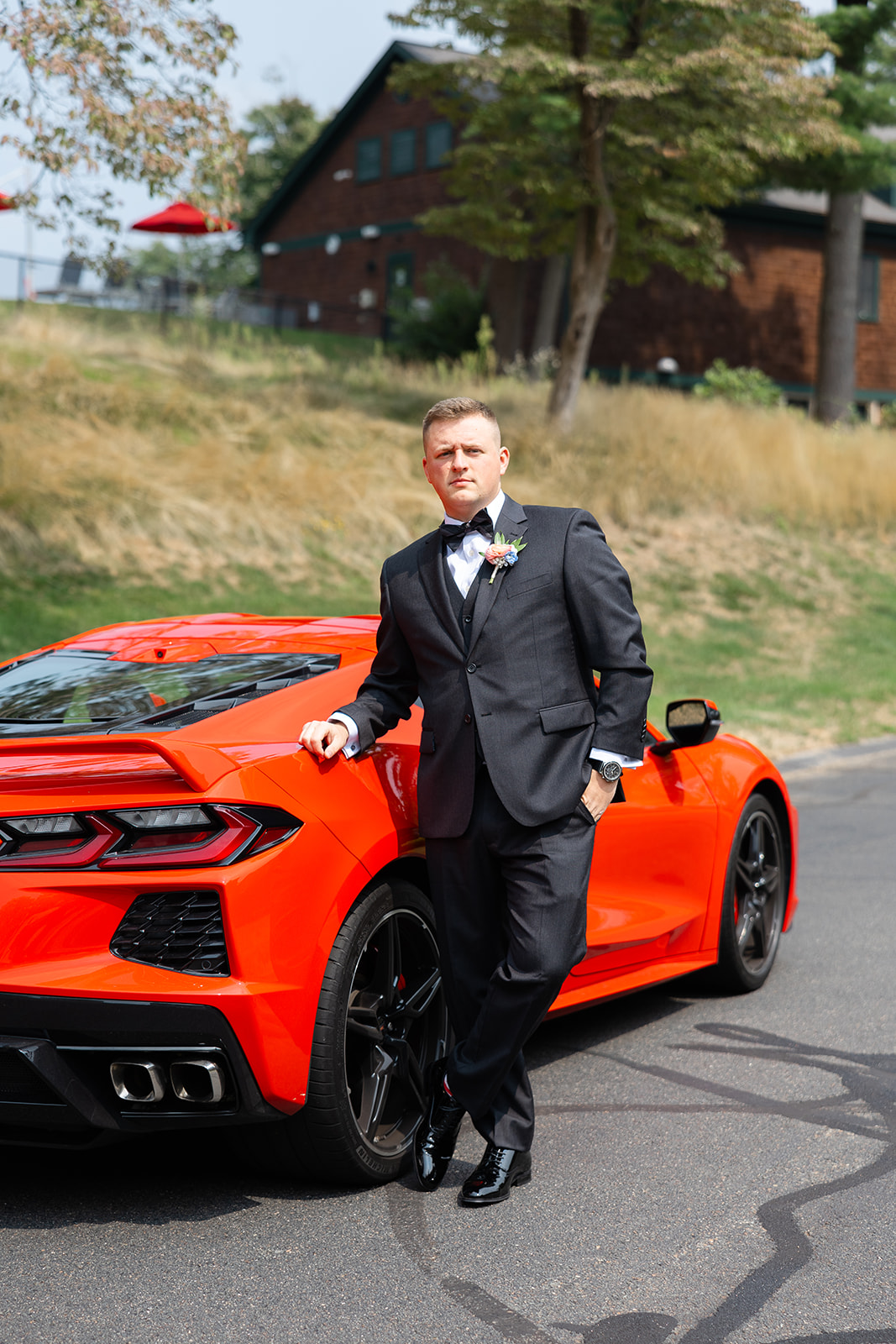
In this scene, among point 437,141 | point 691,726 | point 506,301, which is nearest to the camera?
point 691,726

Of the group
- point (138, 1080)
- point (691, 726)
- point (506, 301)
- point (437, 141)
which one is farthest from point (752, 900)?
point (437, 141)

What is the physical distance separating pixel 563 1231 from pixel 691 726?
201 cm

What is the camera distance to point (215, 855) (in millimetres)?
3283

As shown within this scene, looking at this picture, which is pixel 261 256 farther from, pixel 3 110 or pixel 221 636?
pixel 221 636

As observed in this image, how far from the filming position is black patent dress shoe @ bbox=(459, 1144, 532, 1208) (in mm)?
3633

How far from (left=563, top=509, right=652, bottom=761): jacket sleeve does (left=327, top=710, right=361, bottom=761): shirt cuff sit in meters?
0.61

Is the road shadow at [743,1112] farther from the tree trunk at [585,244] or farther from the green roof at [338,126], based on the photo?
the green roof at [338,126]

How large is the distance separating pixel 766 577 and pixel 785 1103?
1532 cm

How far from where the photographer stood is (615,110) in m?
20.6

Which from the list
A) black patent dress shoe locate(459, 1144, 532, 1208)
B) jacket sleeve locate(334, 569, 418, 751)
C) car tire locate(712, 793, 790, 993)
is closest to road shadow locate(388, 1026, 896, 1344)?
black patent dress shoe locate(459, 1144, 532, 1208)

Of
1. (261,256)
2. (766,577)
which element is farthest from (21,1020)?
(261,256)

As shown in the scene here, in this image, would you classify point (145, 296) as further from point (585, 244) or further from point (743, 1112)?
point (743, 1112)

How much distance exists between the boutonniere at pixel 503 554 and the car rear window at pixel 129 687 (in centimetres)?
77

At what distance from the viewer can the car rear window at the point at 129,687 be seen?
392cm
